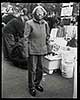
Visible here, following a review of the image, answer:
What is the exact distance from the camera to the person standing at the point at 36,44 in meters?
2.10

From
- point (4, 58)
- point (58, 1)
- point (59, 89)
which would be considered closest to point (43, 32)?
point (58, 1)

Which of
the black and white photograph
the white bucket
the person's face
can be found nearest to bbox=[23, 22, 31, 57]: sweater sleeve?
the black and white photograph

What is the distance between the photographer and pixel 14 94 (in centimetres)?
216

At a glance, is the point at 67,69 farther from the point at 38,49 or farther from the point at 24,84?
the point at 24,84

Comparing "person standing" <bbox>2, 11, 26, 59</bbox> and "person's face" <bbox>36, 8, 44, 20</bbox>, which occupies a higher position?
"person's face" <bbox>36, 8, 44, 20</bbox>

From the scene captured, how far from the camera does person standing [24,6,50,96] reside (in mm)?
2100

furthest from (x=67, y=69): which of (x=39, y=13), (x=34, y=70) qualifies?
(x=39, y=13)

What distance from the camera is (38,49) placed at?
2156mm

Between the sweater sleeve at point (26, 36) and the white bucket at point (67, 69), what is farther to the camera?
the white bucket at point (67, 69)

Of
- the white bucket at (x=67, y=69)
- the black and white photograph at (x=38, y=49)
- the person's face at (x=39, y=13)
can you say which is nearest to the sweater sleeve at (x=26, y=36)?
the black and white photograph at (x=38, y=49)

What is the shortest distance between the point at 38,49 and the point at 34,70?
0.87 feet

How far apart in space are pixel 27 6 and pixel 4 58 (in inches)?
27.2

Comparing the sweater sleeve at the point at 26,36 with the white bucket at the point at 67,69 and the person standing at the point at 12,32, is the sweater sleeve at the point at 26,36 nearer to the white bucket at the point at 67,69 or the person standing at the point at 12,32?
the person standing at the point at 12,32

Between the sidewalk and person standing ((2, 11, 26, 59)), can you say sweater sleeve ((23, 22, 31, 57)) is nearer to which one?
person standing ((2, 11, 26, 59))
